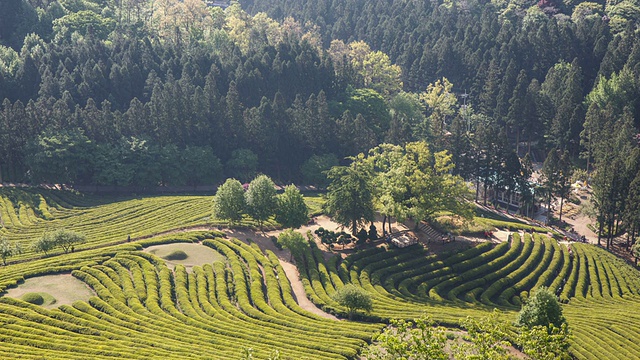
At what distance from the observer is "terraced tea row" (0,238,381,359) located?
52.8 m

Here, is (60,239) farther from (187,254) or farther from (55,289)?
(187,254)

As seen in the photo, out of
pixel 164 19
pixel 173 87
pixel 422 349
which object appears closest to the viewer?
pixel 422 349

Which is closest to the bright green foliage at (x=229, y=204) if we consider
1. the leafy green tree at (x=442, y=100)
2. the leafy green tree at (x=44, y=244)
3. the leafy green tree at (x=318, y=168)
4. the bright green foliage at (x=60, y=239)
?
the bright green foliage at (x=60, y=239)

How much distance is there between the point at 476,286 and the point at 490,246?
1072 centimetres

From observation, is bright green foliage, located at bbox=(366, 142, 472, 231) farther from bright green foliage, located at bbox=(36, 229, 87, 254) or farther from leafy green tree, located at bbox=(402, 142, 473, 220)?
bright green foliage, located at bbox=(36, 229, 87, 254)

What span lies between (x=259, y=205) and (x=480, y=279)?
102ft

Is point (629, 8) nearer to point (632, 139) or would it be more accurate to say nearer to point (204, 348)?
point (632, 139)

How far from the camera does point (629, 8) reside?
167 meters

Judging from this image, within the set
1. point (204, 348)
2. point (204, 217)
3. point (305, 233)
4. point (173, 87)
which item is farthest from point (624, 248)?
A: point (173, 87)

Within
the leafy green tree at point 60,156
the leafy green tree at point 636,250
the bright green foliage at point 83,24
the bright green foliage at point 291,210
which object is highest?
the bright green foliage at point 83,24

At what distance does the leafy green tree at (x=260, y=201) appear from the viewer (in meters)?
87.2

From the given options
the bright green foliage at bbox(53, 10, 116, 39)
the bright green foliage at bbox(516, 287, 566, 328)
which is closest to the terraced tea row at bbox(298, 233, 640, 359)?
the bright green foliage at bbox(516, 287, 566, 328)

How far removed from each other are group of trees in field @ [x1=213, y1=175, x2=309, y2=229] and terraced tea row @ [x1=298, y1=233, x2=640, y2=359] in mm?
6971

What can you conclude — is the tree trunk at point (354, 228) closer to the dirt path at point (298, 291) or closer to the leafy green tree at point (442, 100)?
the dirt path at point (298, 291)
